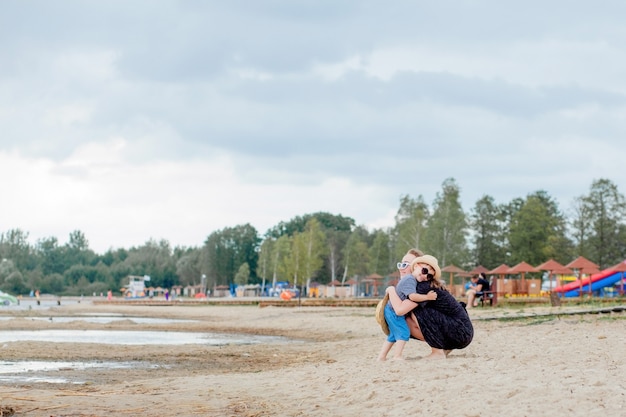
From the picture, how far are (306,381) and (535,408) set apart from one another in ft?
11.8

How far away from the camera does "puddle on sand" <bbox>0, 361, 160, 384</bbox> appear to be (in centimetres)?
1183

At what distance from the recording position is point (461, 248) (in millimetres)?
76000

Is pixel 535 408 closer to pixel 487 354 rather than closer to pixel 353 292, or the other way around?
pixel 487 354

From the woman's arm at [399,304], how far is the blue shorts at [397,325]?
0.17m

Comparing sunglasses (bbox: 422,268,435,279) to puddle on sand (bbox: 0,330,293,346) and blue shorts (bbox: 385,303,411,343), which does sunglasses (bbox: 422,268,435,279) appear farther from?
puddle on sand (bbox: 0,330,293,346)

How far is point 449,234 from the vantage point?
7575 centimetres

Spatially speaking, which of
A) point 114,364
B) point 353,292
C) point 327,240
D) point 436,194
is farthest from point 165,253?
point 114,364

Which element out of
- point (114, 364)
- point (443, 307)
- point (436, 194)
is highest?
point (436, 194)

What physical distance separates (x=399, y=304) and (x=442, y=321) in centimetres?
59

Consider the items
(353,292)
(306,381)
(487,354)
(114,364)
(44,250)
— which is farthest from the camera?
(44,250)

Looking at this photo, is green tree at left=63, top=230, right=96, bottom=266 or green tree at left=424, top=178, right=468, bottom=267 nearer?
green tree at left=424, top=178, right=468, bottom=267

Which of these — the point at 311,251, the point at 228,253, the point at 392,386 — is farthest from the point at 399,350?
the point at 228,253

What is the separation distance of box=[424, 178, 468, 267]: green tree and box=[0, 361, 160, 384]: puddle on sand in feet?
201

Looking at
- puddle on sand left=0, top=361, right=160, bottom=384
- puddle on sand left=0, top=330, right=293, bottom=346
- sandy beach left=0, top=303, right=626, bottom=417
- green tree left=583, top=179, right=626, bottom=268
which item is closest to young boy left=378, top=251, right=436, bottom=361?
sandy beach left=0, top=303, right=626, bottom=417
